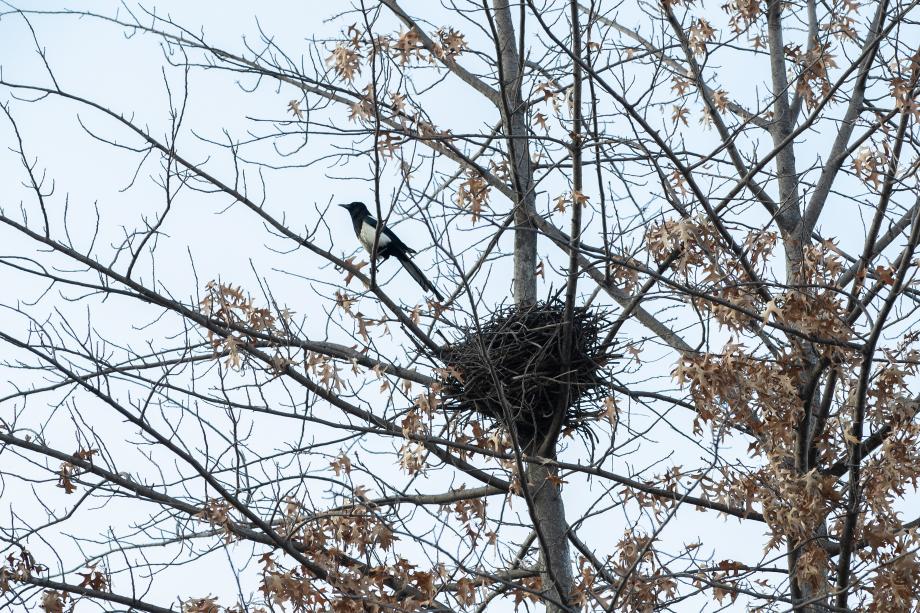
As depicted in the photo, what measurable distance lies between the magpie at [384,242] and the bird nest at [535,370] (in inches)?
93.9

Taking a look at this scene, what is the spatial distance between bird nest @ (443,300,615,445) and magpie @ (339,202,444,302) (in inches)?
93.9

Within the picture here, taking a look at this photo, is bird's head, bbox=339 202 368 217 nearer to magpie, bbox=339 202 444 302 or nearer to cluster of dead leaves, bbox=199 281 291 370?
magpie, bbox=339 202 444 302

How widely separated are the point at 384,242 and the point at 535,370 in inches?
154

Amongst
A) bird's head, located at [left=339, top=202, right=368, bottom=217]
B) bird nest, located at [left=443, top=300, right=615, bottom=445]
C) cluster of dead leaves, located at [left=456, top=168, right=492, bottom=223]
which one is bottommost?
bird nest, located at [left=443, top=300, right=615, bottom=445]

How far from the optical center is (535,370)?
22.0 feet

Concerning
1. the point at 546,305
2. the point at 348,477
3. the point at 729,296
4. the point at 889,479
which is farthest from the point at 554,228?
the point at 889,479

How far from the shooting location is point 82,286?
20.4 feet

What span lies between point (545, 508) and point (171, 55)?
151 inches

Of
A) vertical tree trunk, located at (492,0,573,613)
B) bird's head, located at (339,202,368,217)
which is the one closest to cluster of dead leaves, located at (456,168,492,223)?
vertical tree trunk, located at (492,0,573,613)

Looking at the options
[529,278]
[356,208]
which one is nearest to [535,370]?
[529,278]

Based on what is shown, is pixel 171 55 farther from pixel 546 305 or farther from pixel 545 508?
pixel 545 508

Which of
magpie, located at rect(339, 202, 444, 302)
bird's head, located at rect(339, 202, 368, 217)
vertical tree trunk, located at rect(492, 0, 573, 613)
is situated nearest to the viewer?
vertical tree trunk, located at rect(492, 0, 573, 613)

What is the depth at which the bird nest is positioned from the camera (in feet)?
22.1

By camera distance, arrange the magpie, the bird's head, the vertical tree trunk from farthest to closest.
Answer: the bird's head → the magpie → the vertical tree trunk
